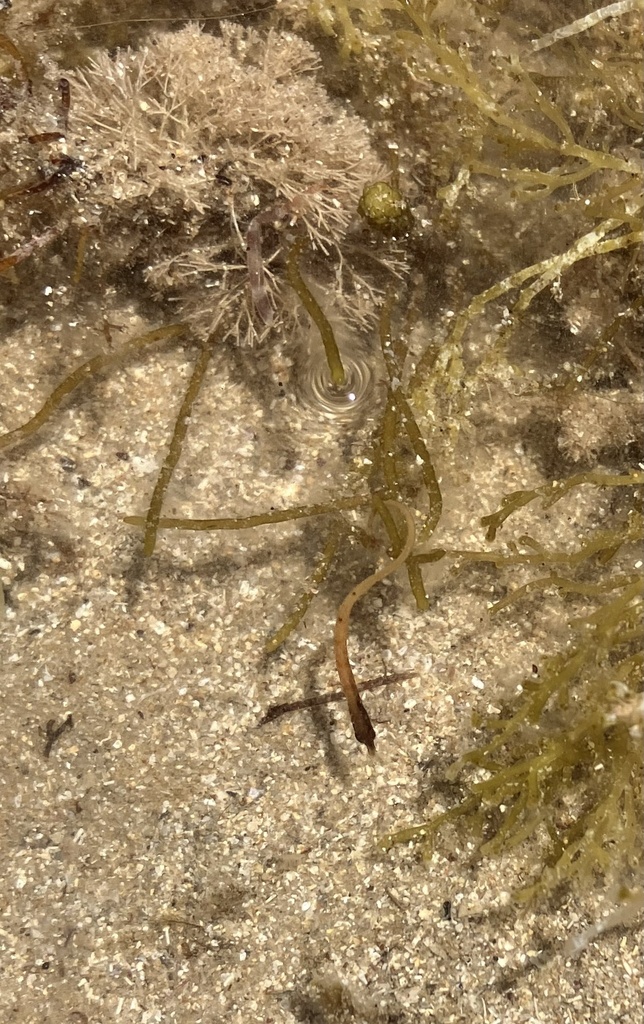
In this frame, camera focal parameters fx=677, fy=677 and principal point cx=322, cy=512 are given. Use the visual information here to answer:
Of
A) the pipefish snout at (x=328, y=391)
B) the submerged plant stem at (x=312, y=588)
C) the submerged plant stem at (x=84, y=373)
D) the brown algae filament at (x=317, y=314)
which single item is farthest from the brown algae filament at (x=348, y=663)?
the submerged plant stem at (x=84, y=373)

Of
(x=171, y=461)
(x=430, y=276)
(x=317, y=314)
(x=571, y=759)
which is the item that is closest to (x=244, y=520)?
(x=171, y=461)

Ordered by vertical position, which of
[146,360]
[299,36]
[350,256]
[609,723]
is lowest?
[609,723]

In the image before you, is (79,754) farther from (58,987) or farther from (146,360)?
(146,360)

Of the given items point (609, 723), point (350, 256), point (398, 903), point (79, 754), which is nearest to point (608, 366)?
point (350, 256)

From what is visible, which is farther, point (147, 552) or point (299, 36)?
point (299, 36)

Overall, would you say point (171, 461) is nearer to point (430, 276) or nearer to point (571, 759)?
point (430, 276)

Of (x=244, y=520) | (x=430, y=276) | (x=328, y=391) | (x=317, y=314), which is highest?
(x=430, y=276)

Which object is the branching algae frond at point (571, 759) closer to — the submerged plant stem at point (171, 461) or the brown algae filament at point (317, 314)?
the brown algae filament at point (317, 314)
